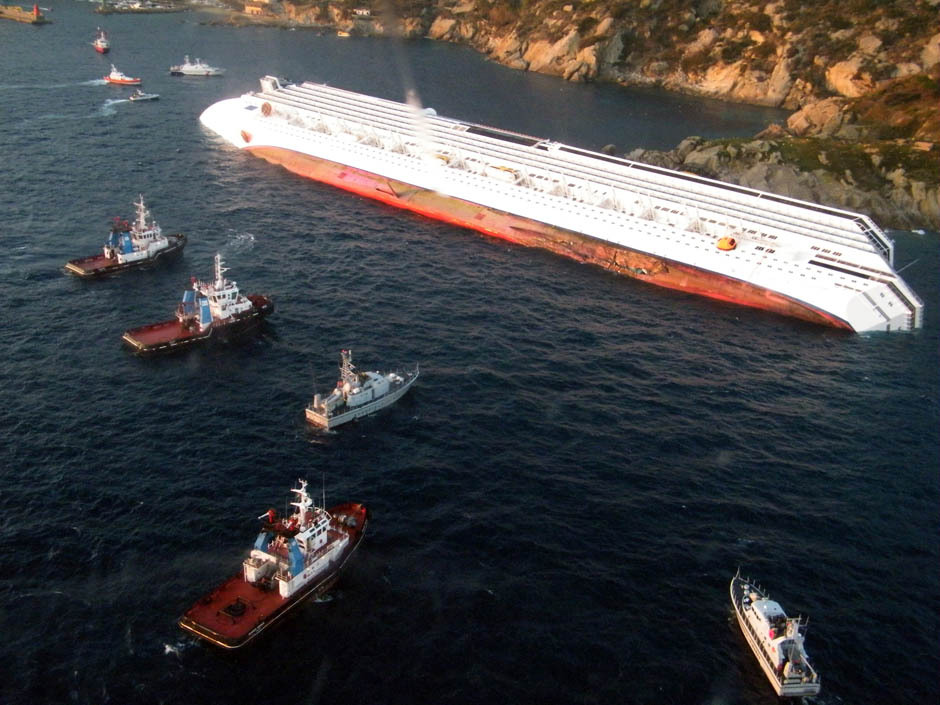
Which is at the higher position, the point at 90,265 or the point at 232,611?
the point at 90,265

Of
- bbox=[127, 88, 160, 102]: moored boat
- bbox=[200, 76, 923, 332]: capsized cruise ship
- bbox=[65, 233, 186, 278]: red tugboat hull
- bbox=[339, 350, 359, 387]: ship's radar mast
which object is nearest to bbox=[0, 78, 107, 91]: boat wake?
bbox=[127, 88, 160, 102]: moored boat

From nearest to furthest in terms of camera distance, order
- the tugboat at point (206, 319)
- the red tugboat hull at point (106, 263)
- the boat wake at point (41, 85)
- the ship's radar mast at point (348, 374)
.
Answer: the ship's radar mast at point (348, 374) < the tugboat at point (206, 319) < the red tugboat hull at point (106, 263) < the boat wake at point (41, 85)

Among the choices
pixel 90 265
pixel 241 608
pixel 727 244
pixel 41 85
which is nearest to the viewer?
pixel 241 608

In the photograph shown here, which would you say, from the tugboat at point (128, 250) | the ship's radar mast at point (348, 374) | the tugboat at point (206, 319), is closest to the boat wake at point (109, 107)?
the tugboat at point (128, 250)

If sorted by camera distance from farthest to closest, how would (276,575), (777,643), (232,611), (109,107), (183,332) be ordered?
1. (109,107)
2. (183,332)
3. (276,575)
4. (232,611)
5. (777,643)

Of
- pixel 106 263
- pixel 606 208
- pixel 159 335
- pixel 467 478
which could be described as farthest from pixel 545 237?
pixel 106 263

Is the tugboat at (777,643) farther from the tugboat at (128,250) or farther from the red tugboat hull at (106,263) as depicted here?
the tugboat at (128,250)

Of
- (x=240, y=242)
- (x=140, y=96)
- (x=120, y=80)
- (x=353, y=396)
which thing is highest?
(x=120, y=80)

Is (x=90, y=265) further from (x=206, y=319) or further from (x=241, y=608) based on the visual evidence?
(x=241, y=608)
